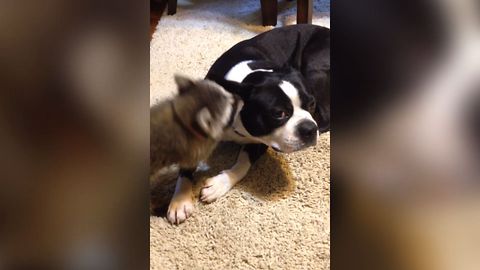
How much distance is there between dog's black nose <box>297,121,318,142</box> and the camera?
58cm

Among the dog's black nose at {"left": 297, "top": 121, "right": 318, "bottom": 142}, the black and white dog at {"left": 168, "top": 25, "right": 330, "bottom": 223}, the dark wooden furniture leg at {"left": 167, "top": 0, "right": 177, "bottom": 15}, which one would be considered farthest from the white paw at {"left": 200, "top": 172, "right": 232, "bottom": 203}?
the dark wooden furniture leg at {"left": 167, "top": 0, "right": 177, "bottom": 15}

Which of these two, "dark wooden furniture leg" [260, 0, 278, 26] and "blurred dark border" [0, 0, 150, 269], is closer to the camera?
"blurred dark border" [0, 0, 150, 269]

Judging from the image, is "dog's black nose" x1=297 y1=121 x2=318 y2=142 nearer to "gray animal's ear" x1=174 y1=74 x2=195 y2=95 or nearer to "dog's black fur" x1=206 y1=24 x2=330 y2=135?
"dog's black fur" x1=206 y1=24 x2=330 y2=135

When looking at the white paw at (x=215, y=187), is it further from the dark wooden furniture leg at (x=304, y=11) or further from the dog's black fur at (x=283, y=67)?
the dark wooden furniture leg at (x=304, y=11)

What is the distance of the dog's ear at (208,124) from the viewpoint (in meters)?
0.55

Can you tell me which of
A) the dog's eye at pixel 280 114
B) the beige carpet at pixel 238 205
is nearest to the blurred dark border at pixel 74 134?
the beige carpet at pixel 238 205

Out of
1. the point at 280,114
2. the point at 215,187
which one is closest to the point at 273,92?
the point at 280,114

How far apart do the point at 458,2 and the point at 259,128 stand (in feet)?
0.83

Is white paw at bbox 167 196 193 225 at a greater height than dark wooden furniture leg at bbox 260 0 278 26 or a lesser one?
lesser

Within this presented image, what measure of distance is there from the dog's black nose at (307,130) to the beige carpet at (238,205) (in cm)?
2

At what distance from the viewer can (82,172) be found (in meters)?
0.53

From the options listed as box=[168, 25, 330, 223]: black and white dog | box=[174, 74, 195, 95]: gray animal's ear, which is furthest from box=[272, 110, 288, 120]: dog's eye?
box=[174, 74, 195, 95]: gray animal's ear

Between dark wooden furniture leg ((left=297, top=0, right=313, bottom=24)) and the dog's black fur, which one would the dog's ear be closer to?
the dog's black fur

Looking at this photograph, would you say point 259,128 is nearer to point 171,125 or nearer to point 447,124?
point 171,125
